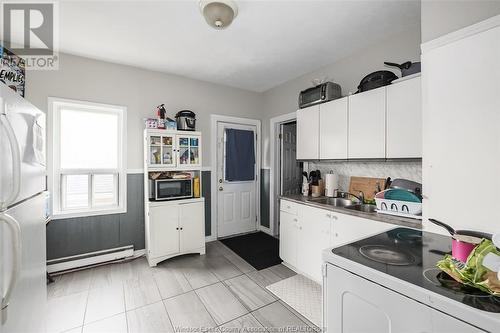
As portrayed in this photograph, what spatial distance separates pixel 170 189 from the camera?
291cm

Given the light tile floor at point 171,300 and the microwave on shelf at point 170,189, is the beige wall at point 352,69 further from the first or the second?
the light tile floor at point 171,300

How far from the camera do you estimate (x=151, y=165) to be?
2.81 metres

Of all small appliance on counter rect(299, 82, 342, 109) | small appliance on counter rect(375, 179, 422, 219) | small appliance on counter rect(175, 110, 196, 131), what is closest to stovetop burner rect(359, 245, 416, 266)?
small appliance on counter rect(375, 179, 422, 219)

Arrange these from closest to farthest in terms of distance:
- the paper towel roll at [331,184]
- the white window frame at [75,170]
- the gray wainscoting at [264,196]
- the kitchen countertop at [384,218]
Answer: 1. the kitchen countertop at [384,218]
2. the white window frame at [75,170]
3. the paper towel roll at [331,184]
4. the gray wainscoting at [264,196]

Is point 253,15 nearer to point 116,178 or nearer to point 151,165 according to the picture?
point 151,165

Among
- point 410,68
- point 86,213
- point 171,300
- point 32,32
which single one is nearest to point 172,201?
point 86,213

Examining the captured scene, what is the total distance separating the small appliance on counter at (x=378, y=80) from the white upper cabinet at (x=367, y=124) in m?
0.06

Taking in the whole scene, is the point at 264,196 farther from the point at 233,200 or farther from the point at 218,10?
the point at 218,10

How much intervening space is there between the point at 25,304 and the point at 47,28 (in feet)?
8.06

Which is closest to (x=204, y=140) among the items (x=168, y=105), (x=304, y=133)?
(x=168, y=105)

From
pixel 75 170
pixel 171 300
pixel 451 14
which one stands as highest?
pixel 451 14

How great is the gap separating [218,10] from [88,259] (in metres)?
3.16

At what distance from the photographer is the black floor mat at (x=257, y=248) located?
114 inches

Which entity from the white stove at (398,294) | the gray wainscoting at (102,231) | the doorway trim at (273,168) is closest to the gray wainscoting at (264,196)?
the doorway trim at (273,168)
